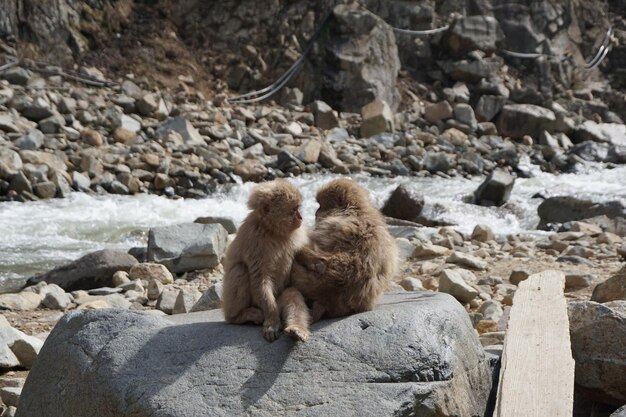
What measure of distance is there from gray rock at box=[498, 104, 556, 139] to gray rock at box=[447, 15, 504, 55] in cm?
417

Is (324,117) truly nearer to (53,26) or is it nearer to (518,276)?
(53,26)

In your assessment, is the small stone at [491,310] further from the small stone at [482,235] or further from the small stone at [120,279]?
the small stone at [482,235]

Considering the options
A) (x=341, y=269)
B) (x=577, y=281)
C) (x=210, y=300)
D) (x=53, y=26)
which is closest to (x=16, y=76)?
(x=53, y=26)

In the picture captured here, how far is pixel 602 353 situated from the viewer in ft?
15.3

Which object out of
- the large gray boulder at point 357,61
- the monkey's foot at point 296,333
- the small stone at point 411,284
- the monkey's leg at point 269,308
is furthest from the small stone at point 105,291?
the large gray boulder at point 357,61

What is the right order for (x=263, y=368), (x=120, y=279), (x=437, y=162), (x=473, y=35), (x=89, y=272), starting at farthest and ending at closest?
(x=473, y=35), (x=437, y=162), (x=89, y=272), (x=120, y=279), (x=263, y=368)

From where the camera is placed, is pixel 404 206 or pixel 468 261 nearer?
pixel 468 261

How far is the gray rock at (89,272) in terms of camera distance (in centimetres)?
884

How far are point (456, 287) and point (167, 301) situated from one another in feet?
8.23

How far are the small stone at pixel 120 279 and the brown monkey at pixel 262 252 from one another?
4.63 m

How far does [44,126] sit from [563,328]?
43.6ft

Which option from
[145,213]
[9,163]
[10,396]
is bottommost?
[145,213]

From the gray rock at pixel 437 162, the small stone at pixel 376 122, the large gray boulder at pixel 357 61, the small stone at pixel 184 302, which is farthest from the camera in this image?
the large gray boulder at pixel 357 61

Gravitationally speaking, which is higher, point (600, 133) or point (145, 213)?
point (145, 213)
